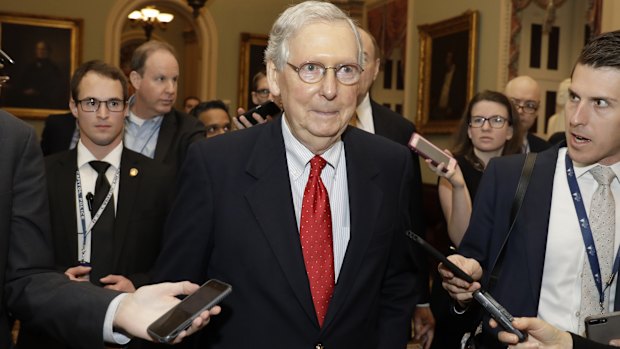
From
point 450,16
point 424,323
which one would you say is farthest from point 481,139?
point 450,16

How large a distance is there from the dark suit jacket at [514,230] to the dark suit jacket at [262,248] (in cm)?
45

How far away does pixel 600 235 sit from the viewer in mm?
2553

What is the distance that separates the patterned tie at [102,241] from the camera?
133 inches

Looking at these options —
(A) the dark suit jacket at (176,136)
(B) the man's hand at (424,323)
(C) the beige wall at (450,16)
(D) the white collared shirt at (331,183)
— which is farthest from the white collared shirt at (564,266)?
(C) the beige wall at (450,16)

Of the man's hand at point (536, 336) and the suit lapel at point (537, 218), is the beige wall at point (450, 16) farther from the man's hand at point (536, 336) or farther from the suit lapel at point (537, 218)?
the man's hand at point (536, 336)

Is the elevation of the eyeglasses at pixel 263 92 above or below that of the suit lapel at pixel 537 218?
above

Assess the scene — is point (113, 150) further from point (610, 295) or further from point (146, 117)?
point (610, 295)

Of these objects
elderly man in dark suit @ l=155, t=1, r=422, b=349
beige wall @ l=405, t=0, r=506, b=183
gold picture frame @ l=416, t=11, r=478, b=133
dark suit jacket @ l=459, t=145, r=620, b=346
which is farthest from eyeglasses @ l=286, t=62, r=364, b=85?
gold picture frame @ l=416, t=11, r=478, b=133

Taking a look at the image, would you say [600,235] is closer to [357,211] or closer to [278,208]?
[357,211]

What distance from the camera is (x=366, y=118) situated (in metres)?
4.02

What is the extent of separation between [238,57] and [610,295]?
1308cm

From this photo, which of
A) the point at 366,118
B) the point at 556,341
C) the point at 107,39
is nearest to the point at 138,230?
the point at 366,118

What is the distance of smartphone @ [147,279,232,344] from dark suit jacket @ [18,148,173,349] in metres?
1.57

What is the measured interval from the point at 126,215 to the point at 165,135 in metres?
1.28
